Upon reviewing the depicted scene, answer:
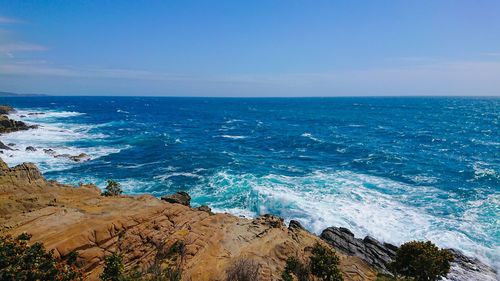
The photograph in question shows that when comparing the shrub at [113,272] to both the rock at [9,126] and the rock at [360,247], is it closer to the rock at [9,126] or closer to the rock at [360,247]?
the rock at [360,247]

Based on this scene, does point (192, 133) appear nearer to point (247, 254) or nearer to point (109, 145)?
point (109, 145)

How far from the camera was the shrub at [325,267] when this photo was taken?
16806mm

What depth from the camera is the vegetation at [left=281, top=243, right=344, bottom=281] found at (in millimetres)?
16828

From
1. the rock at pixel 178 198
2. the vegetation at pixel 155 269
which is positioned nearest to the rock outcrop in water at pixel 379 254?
the vegetation at pixel 155 269

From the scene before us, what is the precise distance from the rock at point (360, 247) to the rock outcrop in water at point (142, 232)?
208 centimetres

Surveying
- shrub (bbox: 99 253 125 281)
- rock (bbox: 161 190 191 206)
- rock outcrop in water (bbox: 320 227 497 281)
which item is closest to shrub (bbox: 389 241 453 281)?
rock outcrop in water (bbox: 320 227 497 281)

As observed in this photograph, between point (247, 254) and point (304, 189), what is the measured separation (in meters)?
21.3

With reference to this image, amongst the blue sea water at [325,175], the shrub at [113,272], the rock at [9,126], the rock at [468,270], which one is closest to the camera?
the shrub at [113,272]

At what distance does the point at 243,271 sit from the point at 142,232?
870cm

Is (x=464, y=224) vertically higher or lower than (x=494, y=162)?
lower

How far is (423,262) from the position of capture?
17.3 m

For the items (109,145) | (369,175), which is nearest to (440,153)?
(369,175)

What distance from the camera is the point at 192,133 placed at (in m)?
84.5

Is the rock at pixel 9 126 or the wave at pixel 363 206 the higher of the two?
the rock at pixel 9 126
